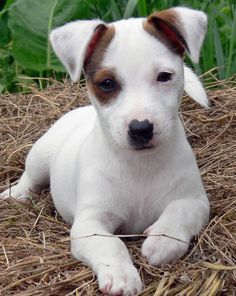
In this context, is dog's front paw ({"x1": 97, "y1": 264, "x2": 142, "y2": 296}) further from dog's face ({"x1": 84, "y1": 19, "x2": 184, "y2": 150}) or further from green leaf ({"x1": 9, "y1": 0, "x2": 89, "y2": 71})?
green leaf ({"x1": 9, "y1": 0, "x2": 89, "y2": 71})

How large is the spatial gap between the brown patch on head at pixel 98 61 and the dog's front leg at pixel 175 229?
1.93 ft

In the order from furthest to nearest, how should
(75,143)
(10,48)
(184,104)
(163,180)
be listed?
1. (10,48)
2. (184,104)
3. (75,143)
4. (163,180)

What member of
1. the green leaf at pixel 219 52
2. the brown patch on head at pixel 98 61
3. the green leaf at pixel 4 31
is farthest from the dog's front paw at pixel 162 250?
the green leaf at pixel 4 31

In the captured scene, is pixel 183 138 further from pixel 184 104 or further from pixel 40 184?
pixel 184 104

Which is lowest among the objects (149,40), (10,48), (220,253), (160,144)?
(10,48)

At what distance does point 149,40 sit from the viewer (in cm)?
400

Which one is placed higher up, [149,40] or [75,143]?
[149,40]

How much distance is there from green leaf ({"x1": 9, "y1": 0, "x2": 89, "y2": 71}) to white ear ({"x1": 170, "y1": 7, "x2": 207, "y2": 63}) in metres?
2.76

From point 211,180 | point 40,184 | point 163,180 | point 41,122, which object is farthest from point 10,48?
point 163,180

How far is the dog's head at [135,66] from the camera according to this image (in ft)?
12.6

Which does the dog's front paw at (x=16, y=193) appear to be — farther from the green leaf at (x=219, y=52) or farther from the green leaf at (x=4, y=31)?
the green leaf at (x=4, y=31)

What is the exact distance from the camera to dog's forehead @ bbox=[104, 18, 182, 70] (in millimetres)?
3902

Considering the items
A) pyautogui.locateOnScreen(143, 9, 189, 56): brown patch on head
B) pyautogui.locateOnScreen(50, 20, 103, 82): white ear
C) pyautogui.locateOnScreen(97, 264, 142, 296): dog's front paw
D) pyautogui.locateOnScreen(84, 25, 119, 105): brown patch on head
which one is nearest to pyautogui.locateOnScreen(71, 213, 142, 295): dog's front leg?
pyautogui.locateOnScreen(97, 264, 142, 296): dog's front paw

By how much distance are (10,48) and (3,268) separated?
3737mm
